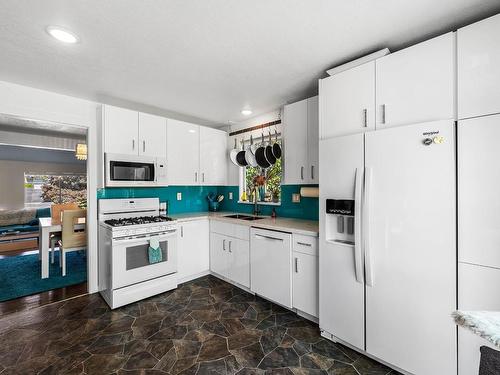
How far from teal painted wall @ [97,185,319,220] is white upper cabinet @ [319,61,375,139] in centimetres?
116

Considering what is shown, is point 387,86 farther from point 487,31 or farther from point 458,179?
point 458,179

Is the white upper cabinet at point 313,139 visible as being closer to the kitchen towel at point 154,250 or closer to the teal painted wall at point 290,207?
the teal painted wall at point 290,207

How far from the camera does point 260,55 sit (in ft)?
6.62

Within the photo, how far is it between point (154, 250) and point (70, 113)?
1.95 m

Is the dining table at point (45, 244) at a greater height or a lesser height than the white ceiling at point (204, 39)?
lesser

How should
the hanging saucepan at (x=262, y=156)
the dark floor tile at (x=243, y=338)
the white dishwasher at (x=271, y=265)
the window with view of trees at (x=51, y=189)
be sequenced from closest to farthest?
the dark floor tile at (x=243, y=338) < the white dishwasher at (x=271, y=265) < the hanging saucepan at (x=262, y=156) < the window with view of trees at (x=51, y=189)

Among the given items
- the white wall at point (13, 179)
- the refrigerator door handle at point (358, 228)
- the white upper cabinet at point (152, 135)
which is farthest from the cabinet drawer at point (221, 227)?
the white wall at point (13, 179)

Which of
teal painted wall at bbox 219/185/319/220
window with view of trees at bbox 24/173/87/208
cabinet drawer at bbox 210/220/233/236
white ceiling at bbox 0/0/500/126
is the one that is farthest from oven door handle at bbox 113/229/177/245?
window with view of trees at bbox 24/173/87/208

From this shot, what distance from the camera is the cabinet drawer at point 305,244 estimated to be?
7.37ft

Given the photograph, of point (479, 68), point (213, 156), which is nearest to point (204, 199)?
point (213, 156)

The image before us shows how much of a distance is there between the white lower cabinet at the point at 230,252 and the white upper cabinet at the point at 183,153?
32.2 inches

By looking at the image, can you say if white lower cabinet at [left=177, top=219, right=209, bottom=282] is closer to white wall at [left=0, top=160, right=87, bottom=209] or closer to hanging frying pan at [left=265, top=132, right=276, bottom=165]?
hanging frying pan at [left=265, top=132, right=276, bottom=165]

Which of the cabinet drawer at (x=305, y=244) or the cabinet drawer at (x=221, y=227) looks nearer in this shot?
the cabinet drawer at (x=305, y=244)

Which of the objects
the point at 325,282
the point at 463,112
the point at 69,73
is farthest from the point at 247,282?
the point at 69,73
